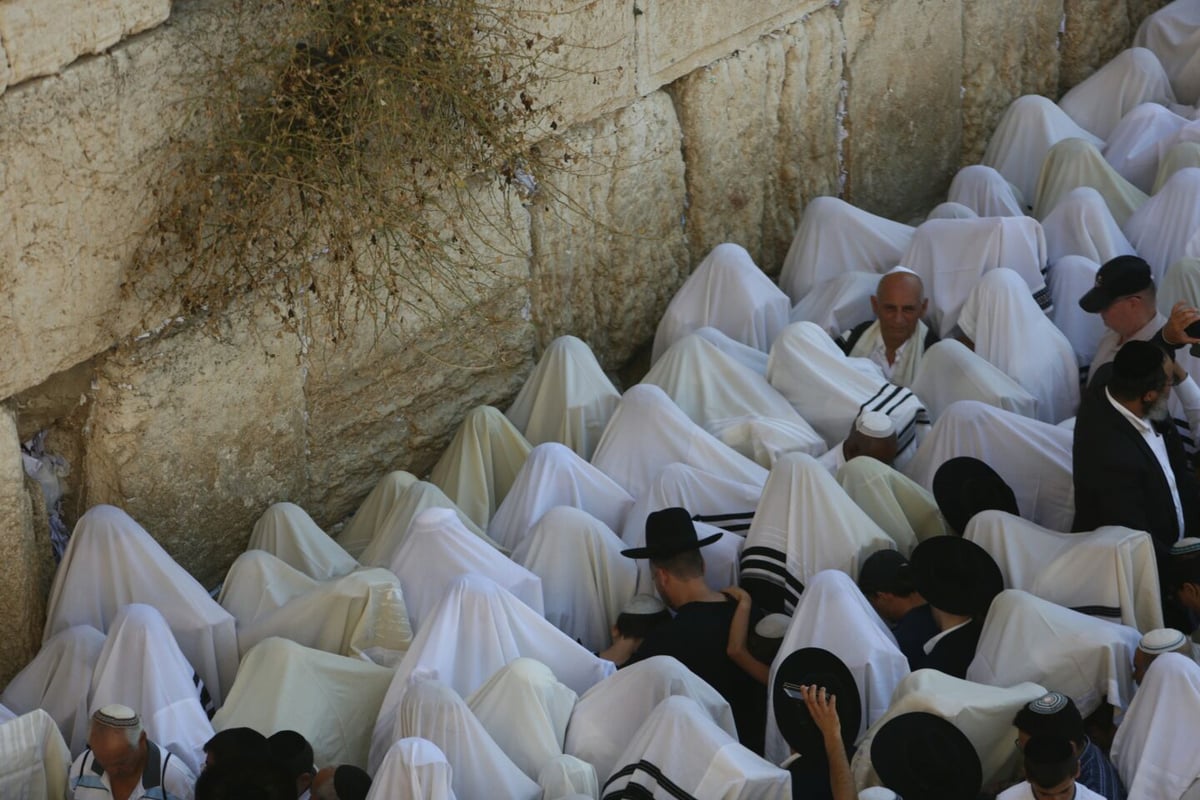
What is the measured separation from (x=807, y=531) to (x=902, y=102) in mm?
3450

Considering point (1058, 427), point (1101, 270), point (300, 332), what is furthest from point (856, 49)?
point (300, 332)

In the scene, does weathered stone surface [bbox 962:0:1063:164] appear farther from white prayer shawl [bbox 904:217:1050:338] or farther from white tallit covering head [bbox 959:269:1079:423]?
white tallit covering head [bbox 959:269:1079:423]

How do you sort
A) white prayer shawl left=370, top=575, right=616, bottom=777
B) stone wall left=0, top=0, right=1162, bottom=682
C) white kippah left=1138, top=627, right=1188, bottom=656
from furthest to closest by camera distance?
stone wall left=0, top=0, right=1162, bottom=682, white prayer shawl left=370, top=575, right=616, bottom=777, white kippah left=1138, top=627, right=1188, bottom=656

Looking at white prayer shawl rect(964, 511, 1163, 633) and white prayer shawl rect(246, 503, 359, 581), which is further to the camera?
white prayer shawl rect(246, 503, 359, 581)

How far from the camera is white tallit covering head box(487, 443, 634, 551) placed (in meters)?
6.34

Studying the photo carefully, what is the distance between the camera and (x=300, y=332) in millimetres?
6465

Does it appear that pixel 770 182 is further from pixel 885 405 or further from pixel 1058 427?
pixel 1058 427

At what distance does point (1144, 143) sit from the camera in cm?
859

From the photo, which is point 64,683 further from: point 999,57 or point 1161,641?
point 999,57

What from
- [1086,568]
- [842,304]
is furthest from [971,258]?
[1086,568]

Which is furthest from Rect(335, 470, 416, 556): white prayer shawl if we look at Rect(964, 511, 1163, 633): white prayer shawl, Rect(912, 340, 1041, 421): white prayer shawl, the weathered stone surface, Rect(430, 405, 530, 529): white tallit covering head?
the weathered stone surface

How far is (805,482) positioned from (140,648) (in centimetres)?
206

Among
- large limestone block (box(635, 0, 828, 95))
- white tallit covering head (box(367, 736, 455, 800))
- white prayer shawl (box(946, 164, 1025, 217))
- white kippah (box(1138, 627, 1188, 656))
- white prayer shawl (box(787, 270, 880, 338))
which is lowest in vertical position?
white prayer shawl (box(787, 270, 880, 338))

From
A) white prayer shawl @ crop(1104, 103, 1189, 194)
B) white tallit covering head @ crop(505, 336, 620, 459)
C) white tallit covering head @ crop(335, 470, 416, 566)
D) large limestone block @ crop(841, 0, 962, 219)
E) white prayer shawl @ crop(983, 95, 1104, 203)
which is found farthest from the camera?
white prayer shawl @ crop(983, 95, 1104, 203)
